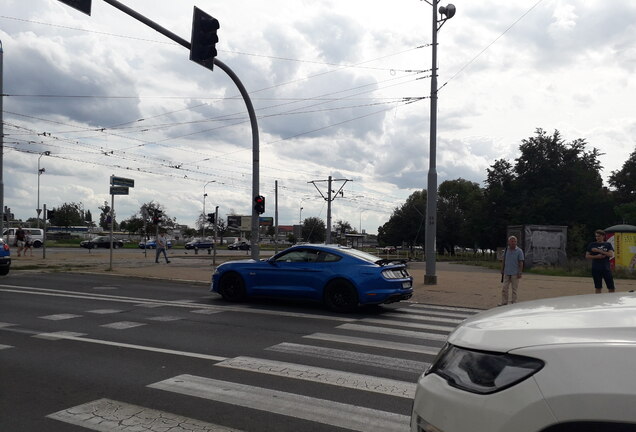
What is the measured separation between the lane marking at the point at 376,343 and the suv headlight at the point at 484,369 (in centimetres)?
511

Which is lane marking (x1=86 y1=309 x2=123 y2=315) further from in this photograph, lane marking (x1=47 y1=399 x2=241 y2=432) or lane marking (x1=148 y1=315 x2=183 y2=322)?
lane marking (x1=47 y1=399 x2=241 y2=432)

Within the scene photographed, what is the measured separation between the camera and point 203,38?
43.5ft

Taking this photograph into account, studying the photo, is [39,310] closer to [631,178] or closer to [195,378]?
[195,378]

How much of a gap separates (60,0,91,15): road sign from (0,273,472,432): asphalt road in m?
5.90

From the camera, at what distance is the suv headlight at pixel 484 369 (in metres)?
2.31

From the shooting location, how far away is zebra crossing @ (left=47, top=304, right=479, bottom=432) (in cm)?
466

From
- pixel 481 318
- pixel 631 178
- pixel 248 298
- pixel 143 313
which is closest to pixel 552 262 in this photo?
pixel 248 298

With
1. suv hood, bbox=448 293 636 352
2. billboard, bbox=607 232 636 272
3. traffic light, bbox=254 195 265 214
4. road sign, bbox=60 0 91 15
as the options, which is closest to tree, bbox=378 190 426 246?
billboard, bbox=607 232 636 272

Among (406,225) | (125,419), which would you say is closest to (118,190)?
(125,419)

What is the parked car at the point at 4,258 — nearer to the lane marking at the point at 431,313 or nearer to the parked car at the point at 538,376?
the lane marking at the point at 431,313

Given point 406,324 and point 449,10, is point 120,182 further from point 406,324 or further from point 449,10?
point 406,324

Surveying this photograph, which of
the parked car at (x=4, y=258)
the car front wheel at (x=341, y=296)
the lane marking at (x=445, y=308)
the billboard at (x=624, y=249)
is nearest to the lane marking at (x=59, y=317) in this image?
the car front wheel at (x=341, y=296)

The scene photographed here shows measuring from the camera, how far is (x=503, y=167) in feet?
188

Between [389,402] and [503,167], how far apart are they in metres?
55.7
